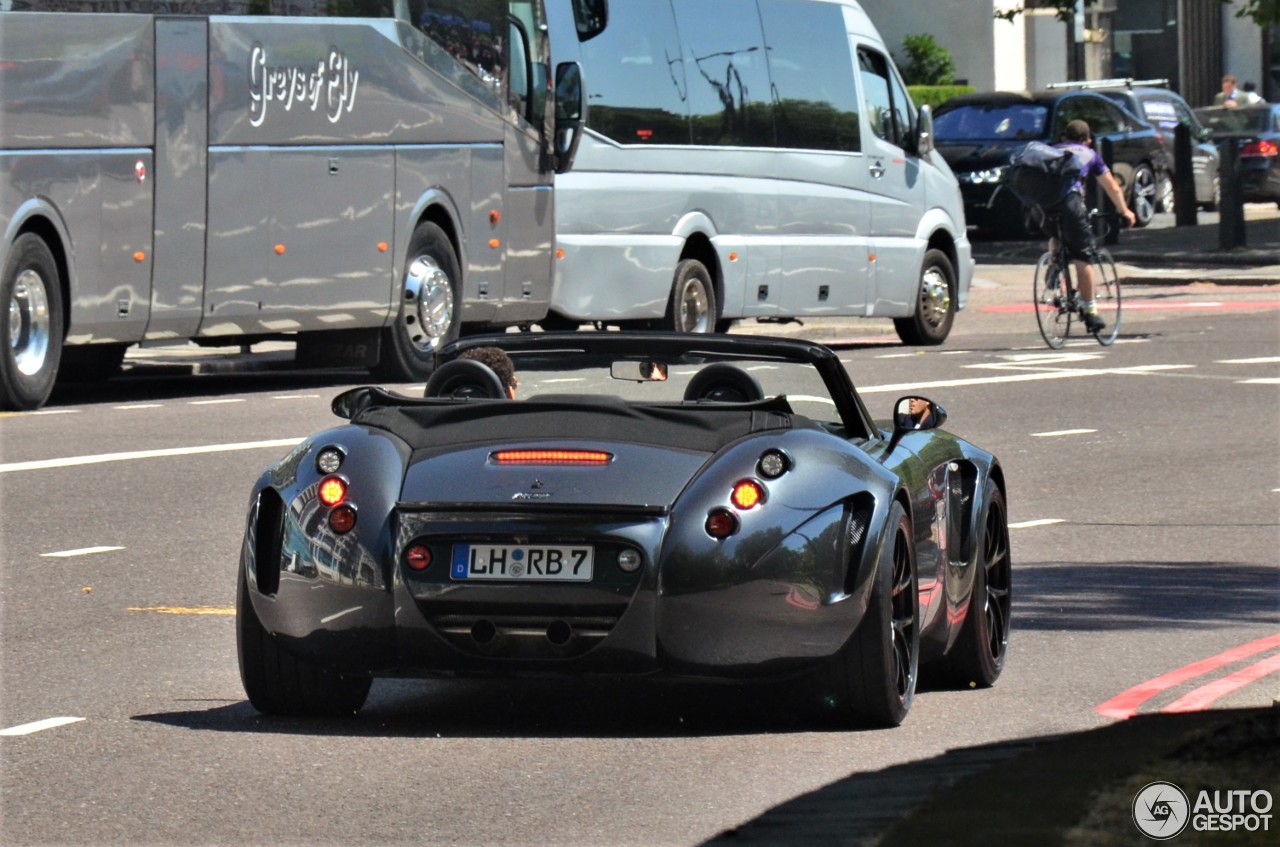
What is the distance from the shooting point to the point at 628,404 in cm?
711

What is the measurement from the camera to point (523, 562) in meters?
6.70

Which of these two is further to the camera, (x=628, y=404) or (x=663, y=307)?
(x=663, y=307)

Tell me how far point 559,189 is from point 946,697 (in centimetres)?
1414

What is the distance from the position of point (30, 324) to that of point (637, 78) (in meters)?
6.87

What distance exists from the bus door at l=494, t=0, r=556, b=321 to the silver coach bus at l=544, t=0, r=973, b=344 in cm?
21

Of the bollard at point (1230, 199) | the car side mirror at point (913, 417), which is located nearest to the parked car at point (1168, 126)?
the bollard at point (1230, 199)

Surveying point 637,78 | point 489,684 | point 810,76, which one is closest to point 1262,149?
point 810,76

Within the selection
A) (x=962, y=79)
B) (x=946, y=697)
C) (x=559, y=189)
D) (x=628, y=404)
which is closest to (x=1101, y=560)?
(x=946, y=697)

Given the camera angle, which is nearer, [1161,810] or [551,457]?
[1161,810]

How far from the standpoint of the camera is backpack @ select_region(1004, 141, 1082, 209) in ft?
72.6

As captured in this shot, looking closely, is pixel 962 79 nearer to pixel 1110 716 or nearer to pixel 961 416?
pixel 961 416

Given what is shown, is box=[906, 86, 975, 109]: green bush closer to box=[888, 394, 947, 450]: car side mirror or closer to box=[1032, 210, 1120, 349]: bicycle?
box=[1032, 210, 1120, 349]: bicycle

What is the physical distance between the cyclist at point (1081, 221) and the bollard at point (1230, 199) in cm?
999

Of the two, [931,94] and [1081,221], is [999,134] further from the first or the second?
[931,94]
